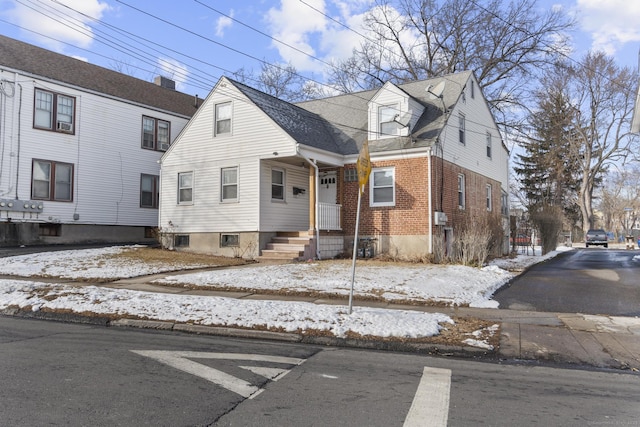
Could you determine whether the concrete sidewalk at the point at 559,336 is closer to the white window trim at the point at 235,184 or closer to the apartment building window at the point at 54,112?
the white window trim at the point at 235,184

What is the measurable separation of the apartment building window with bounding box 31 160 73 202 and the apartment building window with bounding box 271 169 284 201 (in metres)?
9.51

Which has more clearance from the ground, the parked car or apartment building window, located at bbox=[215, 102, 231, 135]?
apartment building window, located at bbox=[215, 102, 231, 135]

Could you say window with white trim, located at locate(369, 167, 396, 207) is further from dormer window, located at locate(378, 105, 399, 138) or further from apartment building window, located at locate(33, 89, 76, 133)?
apartment building window, located at locate(33, 89, 76, 133)

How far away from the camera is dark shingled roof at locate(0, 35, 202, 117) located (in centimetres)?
1930

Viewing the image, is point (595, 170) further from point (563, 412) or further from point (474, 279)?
point (563, 412)

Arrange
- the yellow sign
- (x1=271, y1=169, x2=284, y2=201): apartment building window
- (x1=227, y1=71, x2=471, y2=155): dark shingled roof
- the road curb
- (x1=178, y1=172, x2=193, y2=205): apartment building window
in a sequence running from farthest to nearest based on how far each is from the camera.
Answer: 1. (x1=178, y1=172, x2=193, y2=205): apartment building window
2. (x1=271, y1=169, x2=284, y2=201): apartment building window
3. (x1=227, y1=71, x2=471, y2=155): dark shingled roof
4. the yellow sign
5. the road curb

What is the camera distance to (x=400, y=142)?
56.2 feet

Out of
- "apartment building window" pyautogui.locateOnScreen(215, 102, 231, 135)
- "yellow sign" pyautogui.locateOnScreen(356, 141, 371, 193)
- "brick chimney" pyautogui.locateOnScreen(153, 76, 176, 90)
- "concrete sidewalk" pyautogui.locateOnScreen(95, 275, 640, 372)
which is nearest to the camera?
"concrete sidewalk" pyautogui.locateOnScreen(95, 275, 640, 372)

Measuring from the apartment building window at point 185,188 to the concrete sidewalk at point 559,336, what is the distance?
10029mm

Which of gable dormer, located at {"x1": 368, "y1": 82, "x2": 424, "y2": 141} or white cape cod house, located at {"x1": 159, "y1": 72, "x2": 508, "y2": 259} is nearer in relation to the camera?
white cape cod house, located at {"x1": 159, "y1": 72, "x2": 508, "y2": 259}

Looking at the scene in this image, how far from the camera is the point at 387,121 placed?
58.4 ft

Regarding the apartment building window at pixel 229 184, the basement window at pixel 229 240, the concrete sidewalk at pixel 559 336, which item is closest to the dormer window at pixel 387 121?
the apartment building window at pixel 229 184

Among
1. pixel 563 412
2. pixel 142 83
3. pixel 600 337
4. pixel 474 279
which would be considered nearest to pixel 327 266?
pixel 474 279

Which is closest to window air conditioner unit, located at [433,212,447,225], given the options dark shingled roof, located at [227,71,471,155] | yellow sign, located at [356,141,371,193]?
dark shingled roof, located at [227,71,471,155]
